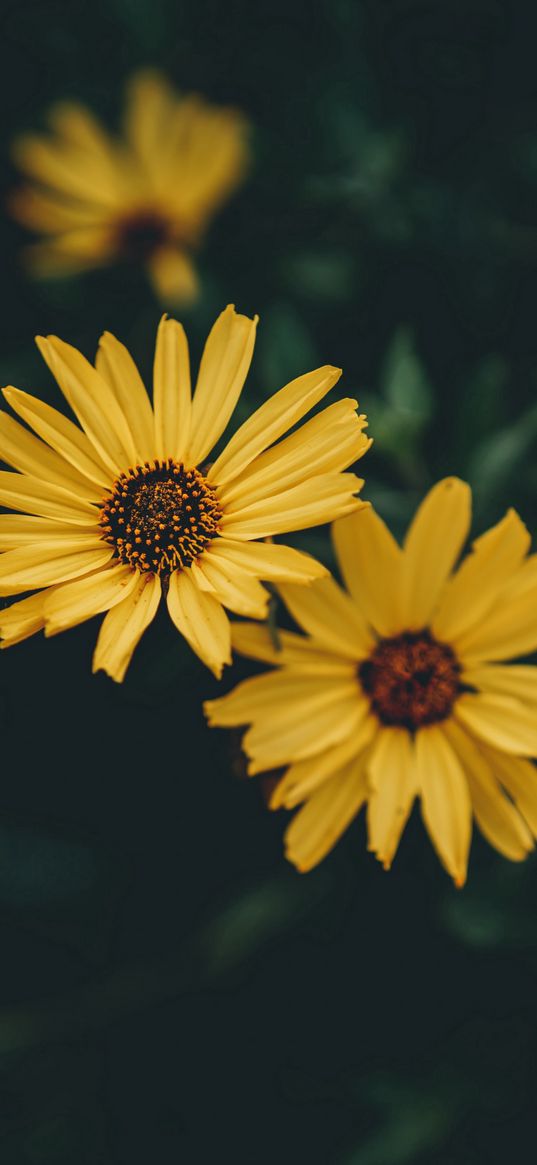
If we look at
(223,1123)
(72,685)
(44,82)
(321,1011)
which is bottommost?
(223,1123)

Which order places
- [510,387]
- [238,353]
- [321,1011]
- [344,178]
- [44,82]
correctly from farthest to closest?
[44,82] → [344,178] → [321,1011] → [510,387] → [238,353]

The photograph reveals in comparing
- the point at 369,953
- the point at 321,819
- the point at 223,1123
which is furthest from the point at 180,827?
the point at 321,819

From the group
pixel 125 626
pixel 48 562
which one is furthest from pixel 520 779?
pixel 48 562

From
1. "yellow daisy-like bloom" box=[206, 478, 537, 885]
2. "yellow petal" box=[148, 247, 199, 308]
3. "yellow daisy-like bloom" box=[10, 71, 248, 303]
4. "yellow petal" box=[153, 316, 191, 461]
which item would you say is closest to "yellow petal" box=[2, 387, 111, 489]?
"yellow petal" box=[153, 316, 191, 461]

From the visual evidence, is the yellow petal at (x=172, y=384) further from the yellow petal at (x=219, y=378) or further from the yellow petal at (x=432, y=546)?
the yellow petal at (x=432, y=546)

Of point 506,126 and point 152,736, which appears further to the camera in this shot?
point 506,126

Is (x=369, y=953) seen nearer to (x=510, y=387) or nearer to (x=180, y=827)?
(x=180, y=827)

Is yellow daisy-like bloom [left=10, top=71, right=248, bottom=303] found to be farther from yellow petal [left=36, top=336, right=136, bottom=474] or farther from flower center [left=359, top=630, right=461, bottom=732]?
flower center [left=359, top=630, right=461, bottom=732]
